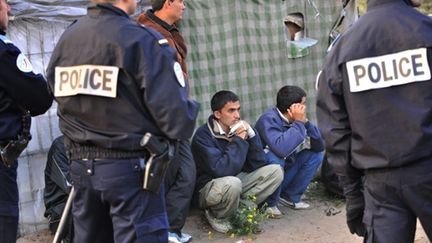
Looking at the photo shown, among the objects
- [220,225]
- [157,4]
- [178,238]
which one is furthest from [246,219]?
[157,4]

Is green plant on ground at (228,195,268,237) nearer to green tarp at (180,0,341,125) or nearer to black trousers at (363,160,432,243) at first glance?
green tarp at (180,0,341,125)

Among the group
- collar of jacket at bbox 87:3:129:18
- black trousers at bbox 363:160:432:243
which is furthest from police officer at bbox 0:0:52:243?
black trousers at bbox 363:160:432:243

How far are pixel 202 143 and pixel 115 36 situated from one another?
96.3 inches

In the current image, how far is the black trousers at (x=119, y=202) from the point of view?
10.6ft

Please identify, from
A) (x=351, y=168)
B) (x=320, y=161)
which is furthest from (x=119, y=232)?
(x=320, y=161)

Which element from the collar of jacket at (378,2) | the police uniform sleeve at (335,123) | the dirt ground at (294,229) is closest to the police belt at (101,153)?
the police uniform sleeve at (335,123)

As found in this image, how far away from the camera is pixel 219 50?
620 centimetres

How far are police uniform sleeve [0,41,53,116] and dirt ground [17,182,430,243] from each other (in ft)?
6.15

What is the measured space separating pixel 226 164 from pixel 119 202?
2.32 m

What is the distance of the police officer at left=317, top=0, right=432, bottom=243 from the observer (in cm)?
310

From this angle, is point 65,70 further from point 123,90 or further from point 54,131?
point 54,131

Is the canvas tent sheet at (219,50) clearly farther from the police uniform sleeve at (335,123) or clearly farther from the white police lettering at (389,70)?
the white police lettering at (389,70)

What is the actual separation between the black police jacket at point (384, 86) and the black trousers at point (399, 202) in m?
0.06

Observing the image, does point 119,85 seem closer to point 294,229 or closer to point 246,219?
point 246,219
